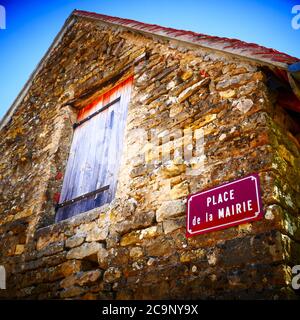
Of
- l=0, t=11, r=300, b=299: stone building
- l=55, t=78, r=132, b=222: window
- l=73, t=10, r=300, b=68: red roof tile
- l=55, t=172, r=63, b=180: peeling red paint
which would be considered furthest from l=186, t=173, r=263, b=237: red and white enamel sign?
l=55, t=172, r=63, b=180: peeling red paint

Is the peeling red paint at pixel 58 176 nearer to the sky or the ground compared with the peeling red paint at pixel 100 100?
nearer to the ground

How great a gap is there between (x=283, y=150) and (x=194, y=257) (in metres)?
1.13

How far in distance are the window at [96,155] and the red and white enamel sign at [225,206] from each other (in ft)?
4.11

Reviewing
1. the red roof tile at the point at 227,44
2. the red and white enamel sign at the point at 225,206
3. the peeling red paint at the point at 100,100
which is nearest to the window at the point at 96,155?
the peeling red paint at the point at 100,100

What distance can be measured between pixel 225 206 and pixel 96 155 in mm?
2204

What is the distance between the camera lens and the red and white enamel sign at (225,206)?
2.20 metres

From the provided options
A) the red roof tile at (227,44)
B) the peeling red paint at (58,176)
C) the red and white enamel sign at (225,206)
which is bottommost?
the red and white enamel sign at (225,206)

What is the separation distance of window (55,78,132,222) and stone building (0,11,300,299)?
20 millimetres

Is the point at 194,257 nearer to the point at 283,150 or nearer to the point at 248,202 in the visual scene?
the point at 248,202

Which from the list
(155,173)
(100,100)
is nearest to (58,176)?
(100,100)

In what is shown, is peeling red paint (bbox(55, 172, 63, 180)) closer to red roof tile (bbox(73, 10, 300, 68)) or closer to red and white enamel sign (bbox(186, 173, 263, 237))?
red roof tile (bbox(73, 10, 300, 68))

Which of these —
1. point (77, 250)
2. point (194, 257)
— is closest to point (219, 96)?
point (194, 257)

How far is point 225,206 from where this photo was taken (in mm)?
2324

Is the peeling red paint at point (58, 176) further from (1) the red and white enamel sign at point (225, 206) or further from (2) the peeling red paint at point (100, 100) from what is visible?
(1) the red and white enamel sign at point (225, 206)
